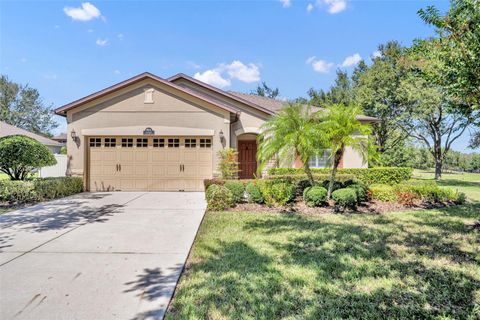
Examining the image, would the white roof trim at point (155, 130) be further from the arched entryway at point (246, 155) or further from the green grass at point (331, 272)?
the green grass at point (331, 272)

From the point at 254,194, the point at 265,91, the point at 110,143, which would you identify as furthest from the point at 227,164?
the point at 265,91

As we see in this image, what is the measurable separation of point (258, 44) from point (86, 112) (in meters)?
12.6

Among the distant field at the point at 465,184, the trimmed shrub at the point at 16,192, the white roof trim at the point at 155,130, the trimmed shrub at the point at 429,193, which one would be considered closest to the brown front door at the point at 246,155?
the white roof trim at the point at 155,130

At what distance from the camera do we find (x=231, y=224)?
7.18 metres

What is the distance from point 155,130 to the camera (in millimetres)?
13273

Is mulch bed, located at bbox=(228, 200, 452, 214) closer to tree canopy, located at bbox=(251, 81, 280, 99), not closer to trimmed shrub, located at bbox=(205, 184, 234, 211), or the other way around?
trimmed shrub, located at bbox=(205, 184, 234, 211)

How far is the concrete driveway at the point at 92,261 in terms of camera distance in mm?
3234

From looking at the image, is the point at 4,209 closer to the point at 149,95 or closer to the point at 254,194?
the point at 149,95

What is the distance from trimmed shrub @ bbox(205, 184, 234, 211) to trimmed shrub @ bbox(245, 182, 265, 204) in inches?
32.1

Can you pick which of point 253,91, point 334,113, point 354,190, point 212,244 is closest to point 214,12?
point 334,113

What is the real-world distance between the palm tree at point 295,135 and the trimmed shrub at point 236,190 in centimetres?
138

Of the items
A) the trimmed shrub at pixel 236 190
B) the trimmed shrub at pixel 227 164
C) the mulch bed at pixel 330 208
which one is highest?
the trimmed shrub at pixel 227 164

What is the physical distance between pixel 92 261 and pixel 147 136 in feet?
31.2

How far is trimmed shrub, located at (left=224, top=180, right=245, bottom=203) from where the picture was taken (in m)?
9.67
